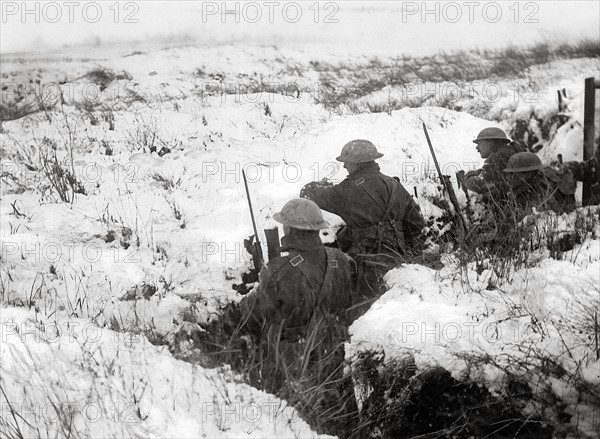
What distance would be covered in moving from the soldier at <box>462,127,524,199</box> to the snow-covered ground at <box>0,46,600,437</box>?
0.49m

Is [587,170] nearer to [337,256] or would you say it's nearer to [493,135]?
[493,135]

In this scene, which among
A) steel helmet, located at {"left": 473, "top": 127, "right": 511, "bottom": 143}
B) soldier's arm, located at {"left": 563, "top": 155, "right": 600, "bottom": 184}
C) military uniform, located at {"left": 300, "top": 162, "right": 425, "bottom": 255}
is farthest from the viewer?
soldier's arm, located at {"left": 563, "top": 155, "right": 600, "bottom": 184}

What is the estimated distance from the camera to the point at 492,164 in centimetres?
764

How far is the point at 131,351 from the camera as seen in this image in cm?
444

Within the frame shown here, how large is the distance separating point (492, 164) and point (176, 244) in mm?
3797

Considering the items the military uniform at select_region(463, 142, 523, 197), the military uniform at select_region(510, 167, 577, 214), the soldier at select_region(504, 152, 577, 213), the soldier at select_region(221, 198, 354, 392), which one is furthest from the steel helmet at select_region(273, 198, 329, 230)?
the military uniform at select_region(463, 142, 523, 197)

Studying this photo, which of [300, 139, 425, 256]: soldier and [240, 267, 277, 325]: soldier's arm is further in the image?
[300, 139, 425, 256]: soldier

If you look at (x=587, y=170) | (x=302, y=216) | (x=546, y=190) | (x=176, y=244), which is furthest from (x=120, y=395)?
(x=587, y=170)

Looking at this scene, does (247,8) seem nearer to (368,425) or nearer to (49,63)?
(49,63)

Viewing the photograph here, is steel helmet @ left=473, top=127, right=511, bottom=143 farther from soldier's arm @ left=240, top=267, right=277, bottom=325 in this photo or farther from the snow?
soldier's arm @ left=240, top=267, right=277, bottom=325

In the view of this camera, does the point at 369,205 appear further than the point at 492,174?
No

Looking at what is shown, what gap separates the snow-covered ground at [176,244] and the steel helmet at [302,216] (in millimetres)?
874

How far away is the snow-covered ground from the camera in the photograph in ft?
13.4

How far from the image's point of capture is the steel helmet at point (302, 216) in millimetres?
5266
